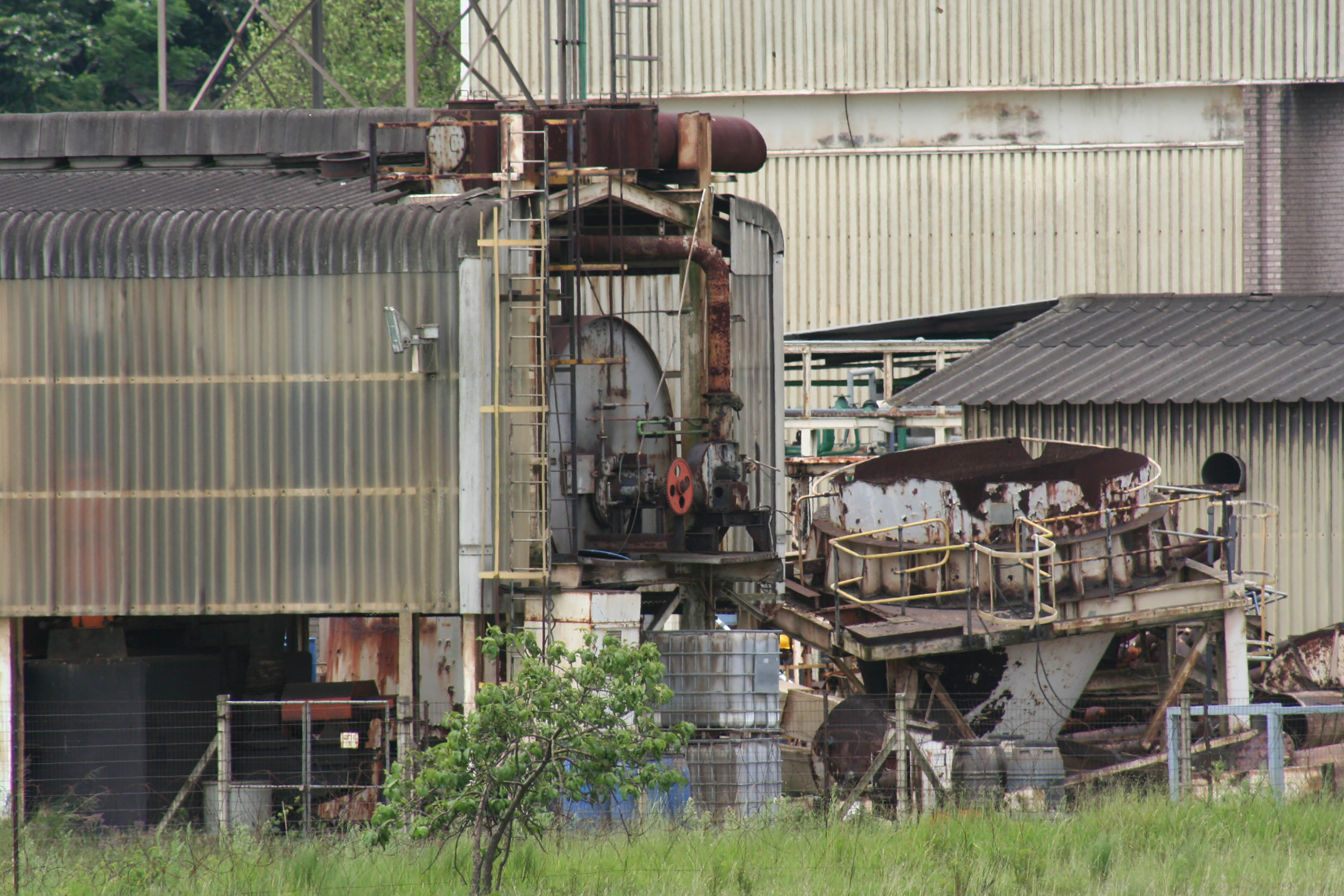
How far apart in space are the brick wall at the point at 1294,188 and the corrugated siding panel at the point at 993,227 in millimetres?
390

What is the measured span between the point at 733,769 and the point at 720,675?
104cm

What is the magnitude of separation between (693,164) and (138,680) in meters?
8.80

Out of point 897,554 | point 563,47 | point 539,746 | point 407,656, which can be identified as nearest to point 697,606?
point 897,554

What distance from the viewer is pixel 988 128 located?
31.4 metres

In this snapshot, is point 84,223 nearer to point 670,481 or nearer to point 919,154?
point 670,481

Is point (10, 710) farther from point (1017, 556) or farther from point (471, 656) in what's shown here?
point (1017, 556)

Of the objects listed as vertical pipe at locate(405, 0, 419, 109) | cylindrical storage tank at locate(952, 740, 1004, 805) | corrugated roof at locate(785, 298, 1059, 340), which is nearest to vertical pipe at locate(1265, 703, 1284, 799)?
cylindrical storage tank at locate(952, 740, 1004, 805)

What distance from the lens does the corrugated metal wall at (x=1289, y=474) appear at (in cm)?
2225

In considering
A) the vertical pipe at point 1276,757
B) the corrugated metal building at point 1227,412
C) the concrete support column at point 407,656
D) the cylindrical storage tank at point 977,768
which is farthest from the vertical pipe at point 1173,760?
the corrugated metal building at point 1227,412

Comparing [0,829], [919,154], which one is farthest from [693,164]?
[919,154]

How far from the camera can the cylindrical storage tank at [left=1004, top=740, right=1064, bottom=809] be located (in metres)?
15.7

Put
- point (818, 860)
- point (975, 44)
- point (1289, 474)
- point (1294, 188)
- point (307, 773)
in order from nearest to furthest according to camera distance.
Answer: point (818, 860)
point (307, 773)
point (1289, 474)
point (1294, 188)
point (975, 44)

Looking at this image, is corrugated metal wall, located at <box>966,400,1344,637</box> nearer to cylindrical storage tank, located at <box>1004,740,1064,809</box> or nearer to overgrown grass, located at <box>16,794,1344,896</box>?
cylindrical storage tank, located at <box>1004,740,1064,809</box>

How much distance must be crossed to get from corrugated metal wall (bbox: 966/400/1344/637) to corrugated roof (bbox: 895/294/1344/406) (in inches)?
14.4
